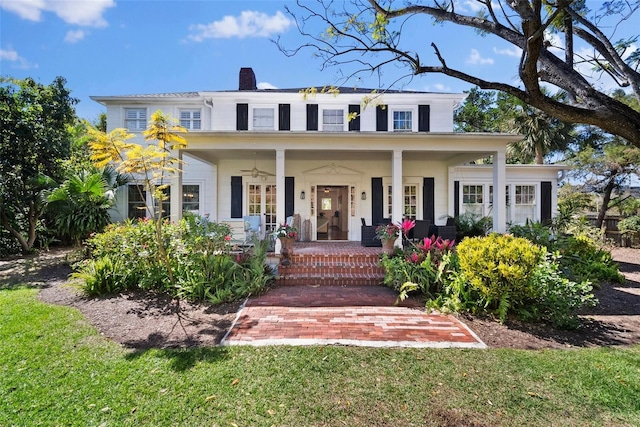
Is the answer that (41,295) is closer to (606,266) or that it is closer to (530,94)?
(530,94)

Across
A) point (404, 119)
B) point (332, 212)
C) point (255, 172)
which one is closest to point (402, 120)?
point (404, 119)

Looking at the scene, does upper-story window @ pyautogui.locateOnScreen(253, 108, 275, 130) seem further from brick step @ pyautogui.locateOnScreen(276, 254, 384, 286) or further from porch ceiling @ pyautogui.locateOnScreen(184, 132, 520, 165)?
brick step @ pyautogui.locateOnScreen(276, 254, 384, 286)

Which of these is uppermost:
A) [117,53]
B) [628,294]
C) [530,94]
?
[117,53]

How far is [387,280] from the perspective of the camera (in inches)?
245

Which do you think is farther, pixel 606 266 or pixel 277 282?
pixel 606 266

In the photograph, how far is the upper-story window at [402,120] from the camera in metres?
11.5

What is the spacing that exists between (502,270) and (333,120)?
859cm

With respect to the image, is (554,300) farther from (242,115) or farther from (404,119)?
(242,115)

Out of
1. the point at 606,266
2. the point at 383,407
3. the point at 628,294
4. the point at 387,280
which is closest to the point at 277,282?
the point at 387,280

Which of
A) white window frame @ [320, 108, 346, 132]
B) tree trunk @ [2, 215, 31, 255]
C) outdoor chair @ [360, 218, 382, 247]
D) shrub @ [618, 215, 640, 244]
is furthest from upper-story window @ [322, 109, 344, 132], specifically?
shrub @ [618, 215, 640, 244]

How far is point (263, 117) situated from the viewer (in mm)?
11281

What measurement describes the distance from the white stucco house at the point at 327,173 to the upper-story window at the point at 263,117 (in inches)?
1.5

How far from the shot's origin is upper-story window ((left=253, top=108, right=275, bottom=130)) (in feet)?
36.9

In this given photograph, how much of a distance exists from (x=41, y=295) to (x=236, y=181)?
20.0ft
